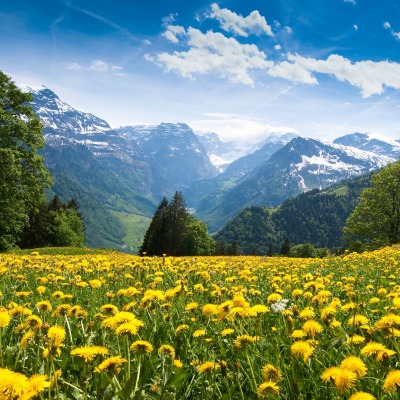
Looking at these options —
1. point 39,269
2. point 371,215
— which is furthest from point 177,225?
point 39,269

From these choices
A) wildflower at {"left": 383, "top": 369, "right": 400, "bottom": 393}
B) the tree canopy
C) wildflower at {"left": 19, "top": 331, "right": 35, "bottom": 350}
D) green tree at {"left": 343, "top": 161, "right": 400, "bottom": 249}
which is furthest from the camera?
the tree canopy

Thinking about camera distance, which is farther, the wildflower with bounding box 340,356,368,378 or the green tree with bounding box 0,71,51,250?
the green tree with bounding box 0,71,51,250

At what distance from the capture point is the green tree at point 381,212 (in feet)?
144

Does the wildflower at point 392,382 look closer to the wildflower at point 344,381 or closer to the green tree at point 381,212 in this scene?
the wildflower at point 344,381

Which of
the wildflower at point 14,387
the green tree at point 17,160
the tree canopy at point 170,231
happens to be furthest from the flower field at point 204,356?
the tree canopy at point 170,231

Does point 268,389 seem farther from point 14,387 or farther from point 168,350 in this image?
point 14,387

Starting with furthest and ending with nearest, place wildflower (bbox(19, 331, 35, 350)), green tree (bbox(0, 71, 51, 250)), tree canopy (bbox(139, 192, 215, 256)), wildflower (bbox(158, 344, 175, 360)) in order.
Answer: tree canopy (bbox(139, 192, 215, 256)), green tree (bbox(0, 71, 51, 250)), wildflower (bbox(158, 344, 175, 360)), wildflower (bbox(19, 331, 35, 350))

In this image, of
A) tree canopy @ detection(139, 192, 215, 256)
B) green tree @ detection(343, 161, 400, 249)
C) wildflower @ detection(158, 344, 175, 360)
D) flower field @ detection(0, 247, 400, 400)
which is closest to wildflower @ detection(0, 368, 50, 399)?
flower field @ detection(0, 247, 400, 400)

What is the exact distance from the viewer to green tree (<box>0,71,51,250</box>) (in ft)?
96.5

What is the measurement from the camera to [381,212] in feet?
147

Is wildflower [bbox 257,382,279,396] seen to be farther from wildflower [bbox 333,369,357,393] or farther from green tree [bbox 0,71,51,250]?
green tree [bbox 0,71,51,250]

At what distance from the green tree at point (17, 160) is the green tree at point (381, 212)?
37107mm

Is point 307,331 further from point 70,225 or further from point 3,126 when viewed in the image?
point 70,225

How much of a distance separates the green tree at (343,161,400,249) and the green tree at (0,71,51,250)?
37107 millimetres
